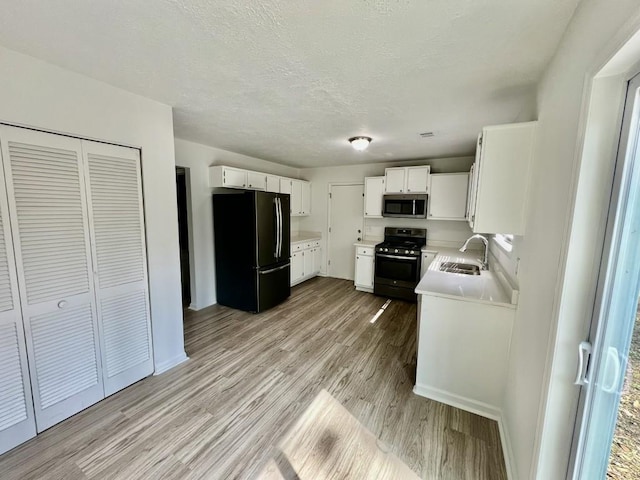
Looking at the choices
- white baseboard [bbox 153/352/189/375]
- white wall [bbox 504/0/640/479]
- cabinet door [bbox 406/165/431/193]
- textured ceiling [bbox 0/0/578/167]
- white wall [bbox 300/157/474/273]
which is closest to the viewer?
white wall [bbox 504/0/640/479]

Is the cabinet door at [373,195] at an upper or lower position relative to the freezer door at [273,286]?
upper

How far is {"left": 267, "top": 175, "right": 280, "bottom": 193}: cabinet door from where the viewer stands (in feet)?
14.8

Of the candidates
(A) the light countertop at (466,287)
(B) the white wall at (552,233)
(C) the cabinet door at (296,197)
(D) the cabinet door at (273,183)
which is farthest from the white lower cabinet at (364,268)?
(B) the white wall at (552,233)

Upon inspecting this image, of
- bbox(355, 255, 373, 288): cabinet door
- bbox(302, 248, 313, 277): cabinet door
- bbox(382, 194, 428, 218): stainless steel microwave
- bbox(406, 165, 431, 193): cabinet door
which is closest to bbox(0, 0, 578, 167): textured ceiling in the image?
bbox(406, 165, 431, 193): cabinet door

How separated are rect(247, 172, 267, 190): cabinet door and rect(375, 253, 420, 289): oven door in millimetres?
2313

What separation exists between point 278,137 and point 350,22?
215 centimetres

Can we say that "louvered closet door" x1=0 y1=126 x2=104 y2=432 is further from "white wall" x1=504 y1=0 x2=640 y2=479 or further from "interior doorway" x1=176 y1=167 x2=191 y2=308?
"white wall" x1=504 y1=0 x2=640 y2=479

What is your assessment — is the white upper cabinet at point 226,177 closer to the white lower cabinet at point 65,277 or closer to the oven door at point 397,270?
the white lower cabinet at point 65,277

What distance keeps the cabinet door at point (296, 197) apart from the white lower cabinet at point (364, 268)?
1448 mm

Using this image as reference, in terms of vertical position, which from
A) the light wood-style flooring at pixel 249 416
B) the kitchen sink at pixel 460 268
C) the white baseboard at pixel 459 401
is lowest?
the light wood-style flooring at pixel 249 416

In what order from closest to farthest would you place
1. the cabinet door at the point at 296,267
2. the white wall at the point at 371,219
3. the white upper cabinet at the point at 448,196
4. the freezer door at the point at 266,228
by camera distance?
the freezer door at the point at 266,228
the white upper cabinet at the point at 448,196
the white wall at the point at 371,219
the cabinet door at the point at 296,267

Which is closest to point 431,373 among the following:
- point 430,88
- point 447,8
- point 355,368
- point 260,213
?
point 355,368

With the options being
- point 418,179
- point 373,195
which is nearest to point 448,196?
point 418,179

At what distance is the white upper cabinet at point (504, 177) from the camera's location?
1.77 m
